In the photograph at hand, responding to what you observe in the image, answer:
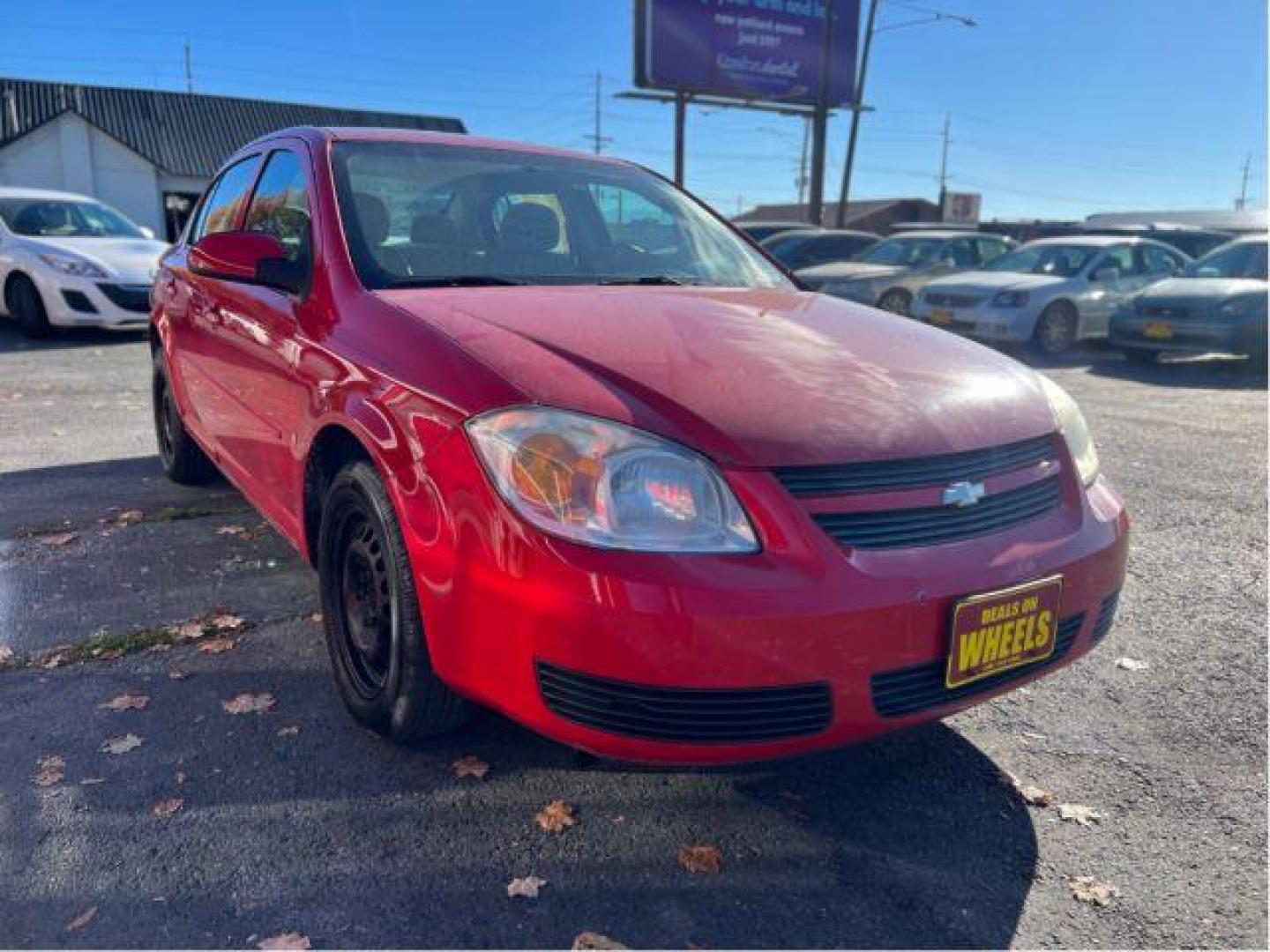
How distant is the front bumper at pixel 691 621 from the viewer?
1876 millimetres

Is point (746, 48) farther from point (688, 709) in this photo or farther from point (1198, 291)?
point (688, 709)

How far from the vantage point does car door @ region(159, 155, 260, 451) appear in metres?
3.84

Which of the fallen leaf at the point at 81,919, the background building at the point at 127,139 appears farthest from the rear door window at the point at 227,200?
the background building at the point at 127,139

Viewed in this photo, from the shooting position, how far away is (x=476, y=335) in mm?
2320

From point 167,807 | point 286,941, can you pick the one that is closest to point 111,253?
point 167,807

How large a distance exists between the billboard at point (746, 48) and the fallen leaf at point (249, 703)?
73.3 feet

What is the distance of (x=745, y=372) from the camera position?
2.28 m

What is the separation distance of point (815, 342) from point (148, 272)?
31.8ft

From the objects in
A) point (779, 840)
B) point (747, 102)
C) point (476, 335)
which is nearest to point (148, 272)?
point (476, 335)

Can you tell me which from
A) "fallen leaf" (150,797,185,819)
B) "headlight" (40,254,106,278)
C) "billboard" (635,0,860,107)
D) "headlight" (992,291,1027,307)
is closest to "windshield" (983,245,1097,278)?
"headlight" (992,291,1027,307)

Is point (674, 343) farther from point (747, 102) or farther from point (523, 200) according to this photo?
point (747, 102)

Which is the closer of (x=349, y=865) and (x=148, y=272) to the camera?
(x=349, y=865)

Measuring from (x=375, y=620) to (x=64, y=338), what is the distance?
10.1 meters

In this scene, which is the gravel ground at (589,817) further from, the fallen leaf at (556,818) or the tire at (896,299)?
the tire at (896,299)
